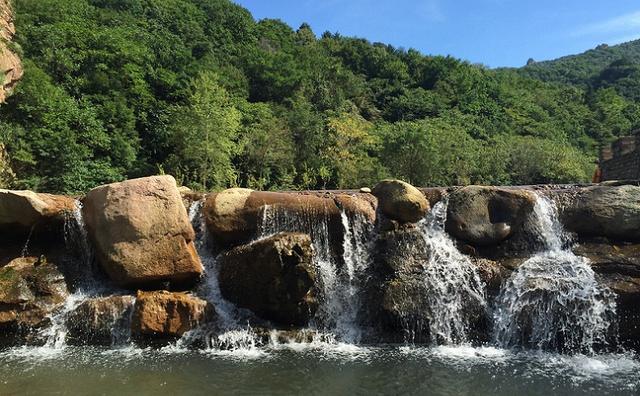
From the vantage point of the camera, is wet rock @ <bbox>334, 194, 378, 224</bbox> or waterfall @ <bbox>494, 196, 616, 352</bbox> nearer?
waterfall @ <bbox>494, 196, 616, 352</bbox>

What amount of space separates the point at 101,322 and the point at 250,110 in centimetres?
2797

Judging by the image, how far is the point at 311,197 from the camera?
42.4 ft

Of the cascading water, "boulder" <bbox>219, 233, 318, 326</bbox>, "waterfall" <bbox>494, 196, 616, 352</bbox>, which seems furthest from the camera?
"boulder" <bbox>219, 233, 318, 326</bbox>

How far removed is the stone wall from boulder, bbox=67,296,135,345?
50.8 ft

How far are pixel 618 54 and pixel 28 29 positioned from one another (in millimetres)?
101103

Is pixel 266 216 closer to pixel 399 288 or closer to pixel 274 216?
pixel 274 216

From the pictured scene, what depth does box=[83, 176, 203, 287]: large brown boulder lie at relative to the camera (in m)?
11.6

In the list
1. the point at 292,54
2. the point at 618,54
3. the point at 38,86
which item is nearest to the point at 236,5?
the point at 292,54

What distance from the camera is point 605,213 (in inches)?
477

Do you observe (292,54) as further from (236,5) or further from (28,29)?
(28,29)

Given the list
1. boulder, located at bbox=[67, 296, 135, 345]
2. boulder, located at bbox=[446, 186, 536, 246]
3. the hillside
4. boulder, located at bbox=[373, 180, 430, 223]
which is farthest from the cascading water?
the hillside

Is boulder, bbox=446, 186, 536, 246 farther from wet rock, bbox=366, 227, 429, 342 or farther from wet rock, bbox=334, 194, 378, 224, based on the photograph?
wet rock, bbox=334, 194, 378, 224

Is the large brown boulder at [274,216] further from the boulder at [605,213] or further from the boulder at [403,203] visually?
the boulder at [605,213]

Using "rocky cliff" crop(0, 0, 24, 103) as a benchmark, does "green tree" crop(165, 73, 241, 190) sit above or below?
below
